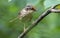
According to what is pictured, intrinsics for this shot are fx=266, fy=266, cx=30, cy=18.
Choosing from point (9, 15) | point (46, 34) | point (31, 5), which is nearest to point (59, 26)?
point (46, 34)

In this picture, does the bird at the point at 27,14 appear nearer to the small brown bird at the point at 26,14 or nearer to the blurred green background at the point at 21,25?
the small brown bird at the point at 26,14

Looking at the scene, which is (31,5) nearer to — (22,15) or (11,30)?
(22,15)

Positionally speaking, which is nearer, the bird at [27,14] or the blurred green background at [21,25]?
the bird at [27,14]

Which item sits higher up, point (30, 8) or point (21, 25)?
point (30, 8)

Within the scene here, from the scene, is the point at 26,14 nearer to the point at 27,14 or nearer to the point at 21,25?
the point at 27,14

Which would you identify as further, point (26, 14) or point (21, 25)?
point (21, 25)

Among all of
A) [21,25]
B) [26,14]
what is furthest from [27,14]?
[21,25]

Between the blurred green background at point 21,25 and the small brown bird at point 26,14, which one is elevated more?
the small brown bird at point 26,14

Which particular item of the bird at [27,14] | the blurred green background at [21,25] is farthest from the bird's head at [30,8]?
the blurred green background at [21,25]

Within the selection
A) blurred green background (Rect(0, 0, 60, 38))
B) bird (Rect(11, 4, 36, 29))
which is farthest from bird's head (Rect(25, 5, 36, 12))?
blurred green background (Rect(0, 0, 60, 38))

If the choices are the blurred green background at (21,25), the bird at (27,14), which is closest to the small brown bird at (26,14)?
the bird at (27,14)

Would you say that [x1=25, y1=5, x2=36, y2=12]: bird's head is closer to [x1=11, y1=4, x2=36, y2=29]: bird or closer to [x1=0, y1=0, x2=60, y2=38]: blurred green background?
[x1=11, y1=4, x2=36, y2=29]: bird
